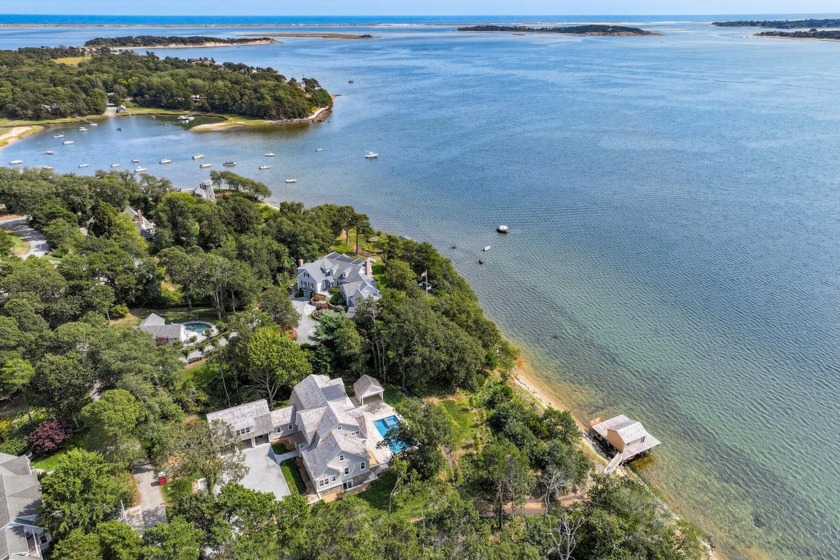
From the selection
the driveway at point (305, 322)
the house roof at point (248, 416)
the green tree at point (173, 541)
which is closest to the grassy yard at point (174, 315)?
the driveway at point (305, 322)

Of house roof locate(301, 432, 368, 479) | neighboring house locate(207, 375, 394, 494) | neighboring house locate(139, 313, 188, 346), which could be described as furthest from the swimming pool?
neighboring house locate(139, 313, 188, 346)

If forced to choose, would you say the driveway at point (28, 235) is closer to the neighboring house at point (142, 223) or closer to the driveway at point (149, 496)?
the neighboring house at point (142, 223)

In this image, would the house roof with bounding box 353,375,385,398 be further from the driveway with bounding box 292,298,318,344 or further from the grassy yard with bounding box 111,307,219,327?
the grassy yard with bounding box 111,307,219,327

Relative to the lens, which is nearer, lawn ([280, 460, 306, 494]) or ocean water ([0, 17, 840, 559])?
lawn ([280, 460, 306, 494])

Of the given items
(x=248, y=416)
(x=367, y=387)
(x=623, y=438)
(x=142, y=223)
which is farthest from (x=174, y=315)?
(x=623, y=438)

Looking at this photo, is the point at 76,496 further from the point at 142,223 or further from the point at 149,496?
the point at 142,223

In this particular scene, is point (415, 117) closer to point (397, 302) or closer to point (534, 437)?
point (397, 302)
